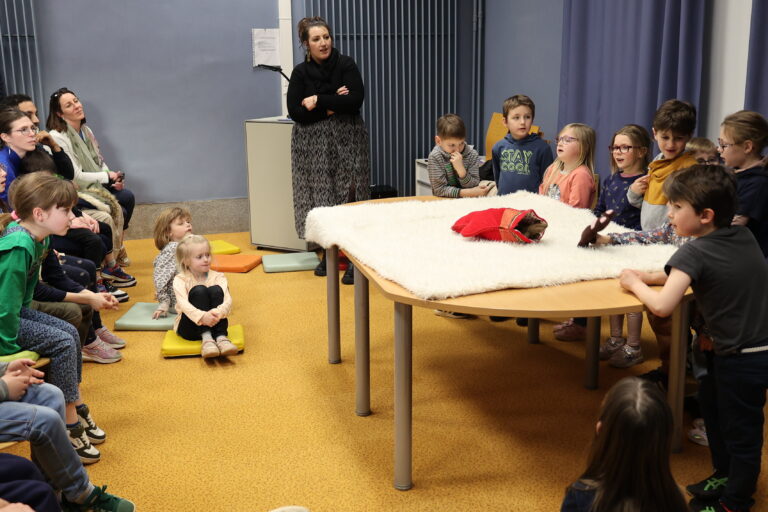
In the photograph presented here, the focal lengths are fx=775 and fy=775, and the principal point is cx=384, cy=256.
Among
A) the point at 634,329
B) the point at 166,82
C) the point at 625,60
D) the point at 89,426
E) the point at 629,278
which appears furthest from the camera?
the point at 166,82

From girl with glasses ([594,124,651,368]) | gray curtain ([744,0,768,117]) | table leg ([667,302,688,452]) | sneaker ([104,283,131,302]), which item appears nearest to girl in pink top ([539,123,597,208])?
girl with glasses ([594,124,651,368])

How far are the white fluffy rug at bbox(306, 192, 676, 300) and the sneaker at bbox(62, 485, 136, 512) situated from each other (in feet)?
3.17

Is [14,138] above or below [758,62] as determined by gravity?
below

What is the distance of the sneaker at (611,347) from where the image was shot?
128 inches

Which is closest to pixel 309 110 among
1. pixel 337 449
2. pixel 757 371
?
pixel 337 449

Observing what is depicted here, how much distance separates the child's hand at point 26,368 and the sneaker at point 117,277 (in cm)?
238

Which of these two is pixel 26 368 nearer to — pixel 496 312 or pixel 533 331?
pixel 496 312

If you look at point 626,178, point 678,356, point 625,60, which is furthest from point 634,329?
point 625,60

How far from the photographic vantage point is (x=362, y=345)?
273 cm

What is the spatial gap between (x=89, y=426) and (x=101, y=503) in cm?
51

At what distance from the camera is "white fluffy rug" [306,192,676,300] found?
6.81ft

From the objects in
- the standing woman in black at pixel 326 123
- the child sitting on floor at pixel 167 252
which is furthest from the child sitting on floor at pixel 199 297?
the standing woman in black at pixel 326 123

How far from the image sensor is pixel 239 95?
5.64m

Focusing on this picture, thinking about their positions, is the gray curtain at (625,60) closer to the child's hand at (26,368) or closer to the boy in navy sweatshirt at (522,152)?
the boy in navy sweatshirt at (522,152)
